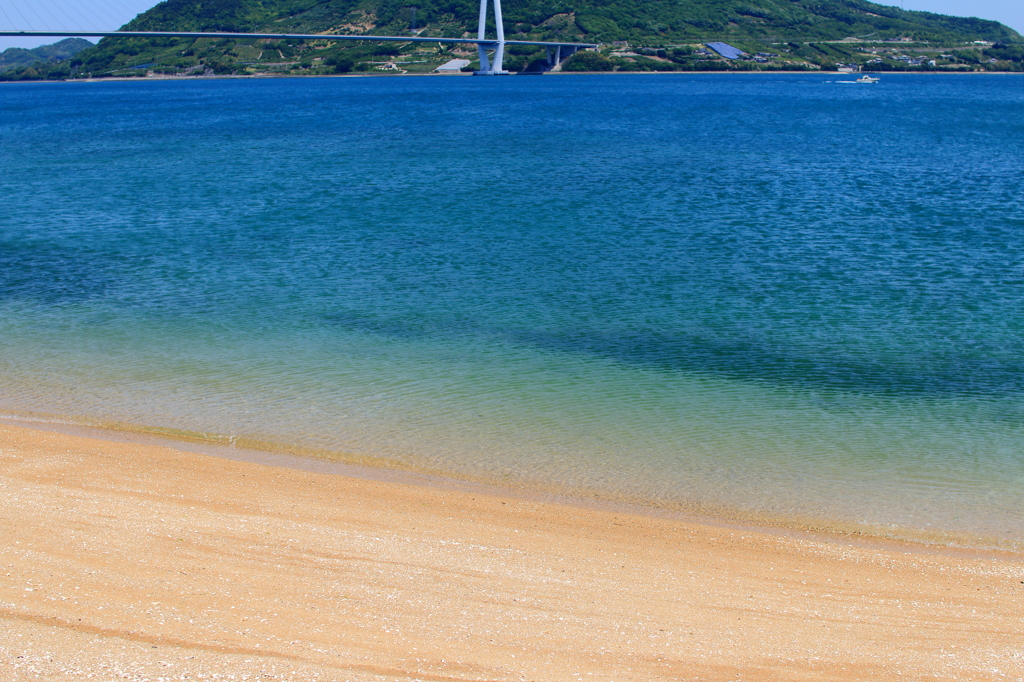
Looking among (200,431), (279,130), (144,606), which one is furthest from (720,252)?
(279,130)

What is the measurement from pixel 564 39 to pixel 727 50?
26551mm

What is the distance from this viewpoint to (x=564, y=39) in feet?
451

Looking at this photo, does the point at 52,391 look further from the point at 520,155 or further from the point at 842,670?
the point at 520,155

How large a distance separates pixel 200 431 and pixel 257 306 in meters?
5.25

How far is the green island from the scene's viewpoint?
129m

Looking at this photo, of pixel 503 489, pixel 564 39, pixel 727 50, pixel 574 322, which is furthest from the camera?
pixel 564 39

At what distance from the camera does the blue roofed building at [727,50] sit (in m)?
127

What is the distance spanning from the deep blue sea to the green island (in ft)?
345

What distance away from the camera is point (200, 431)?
28.5 feet

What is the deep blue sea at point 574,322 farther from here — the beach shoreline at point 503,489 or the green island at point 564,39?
the green island at point 564,39

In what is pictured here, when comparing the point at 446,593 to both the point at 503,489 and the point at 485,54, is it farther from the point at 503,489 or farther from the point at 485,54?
the point at 485,54

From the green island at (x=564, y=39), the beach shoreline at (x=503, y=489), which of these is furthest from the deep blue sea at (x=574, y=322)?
the green island at (x=564, y=39)

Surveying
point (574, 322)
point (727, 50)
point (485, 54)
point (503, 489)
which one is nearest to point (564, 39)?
point (485, 54)

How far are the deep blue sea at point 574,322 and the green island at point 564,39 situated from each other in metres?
105
